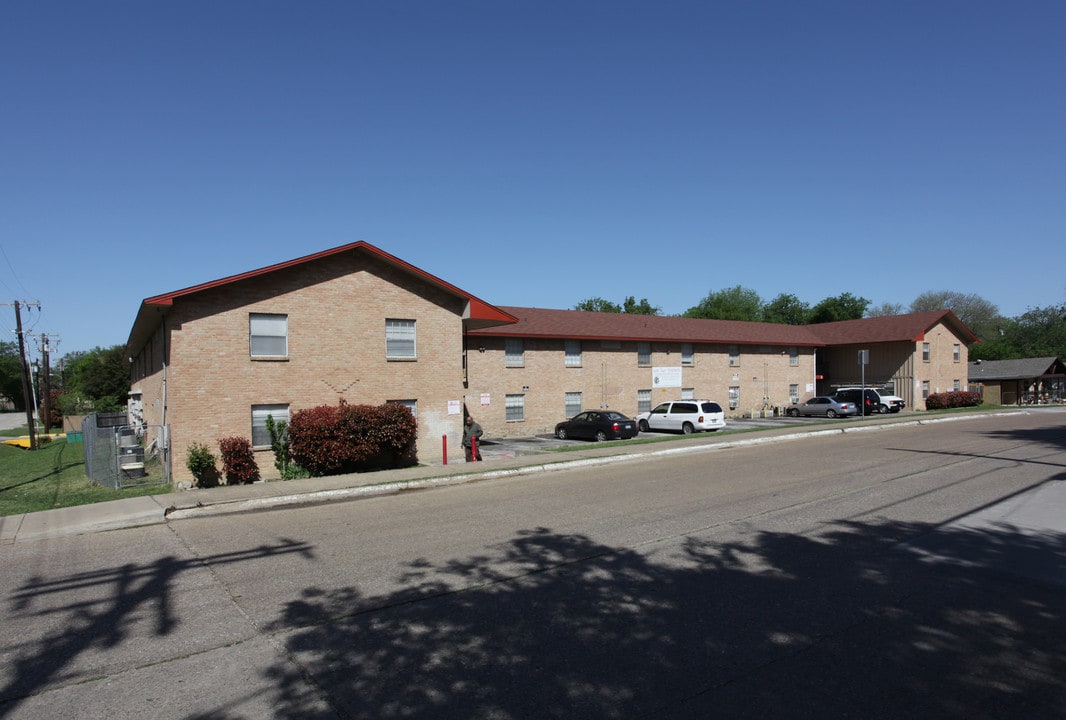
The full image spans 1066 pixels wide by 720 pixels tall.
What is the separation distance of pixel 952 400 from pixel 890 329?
21.7 ft

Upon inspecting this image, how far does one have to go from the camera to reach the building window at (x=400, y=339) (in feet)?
64.8

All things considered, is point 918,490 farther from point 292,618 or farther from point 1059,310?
point 1059,310

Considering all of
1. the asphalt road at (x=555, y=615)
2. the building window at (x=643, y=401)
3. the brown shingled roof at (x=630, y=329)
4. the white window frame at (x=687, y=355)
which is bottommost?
the asphalt road at (x=555, y=615)

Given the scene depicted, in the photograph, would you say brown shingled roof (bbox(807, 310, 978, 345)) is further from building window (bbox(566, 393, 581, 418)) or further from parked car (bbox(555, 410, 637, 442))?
parked car (bbox(555, 410, 637, 442))

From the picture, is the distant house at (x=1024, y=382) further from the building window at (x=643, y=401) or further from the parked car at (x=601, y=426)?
the parked car at (x=601, y=426)

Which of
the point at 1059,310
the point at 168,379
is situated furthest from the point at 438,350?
the point at 1059,310

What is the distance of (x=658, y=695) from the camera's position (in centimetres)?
426

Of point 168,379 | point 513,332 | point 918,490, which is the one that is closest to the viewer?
point 918,490

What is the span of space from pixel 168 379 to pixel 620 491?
11.9 meters

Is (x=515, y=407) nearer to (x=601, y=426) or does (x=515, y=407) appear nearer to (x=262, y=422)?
(x=601, y=426)

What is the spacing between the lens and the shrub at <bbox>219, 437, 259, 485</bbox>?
1622cm

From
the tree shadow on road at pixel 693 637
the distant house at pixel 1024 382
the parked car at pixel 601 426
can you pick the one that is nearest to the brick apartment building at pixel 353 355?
the parked car at pixel 601 426

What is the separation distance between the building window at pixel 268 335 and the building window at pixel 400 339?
3.00 m

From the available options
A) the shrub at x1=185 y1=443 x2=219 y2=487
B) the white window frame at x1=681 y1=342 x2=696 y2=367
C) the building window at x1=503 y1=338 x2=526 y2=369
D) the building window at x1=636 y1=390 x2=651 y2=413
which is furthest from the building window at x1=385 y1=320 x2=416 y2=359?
the white window frame at x1=681 y1=342 x2=696 y2=367
